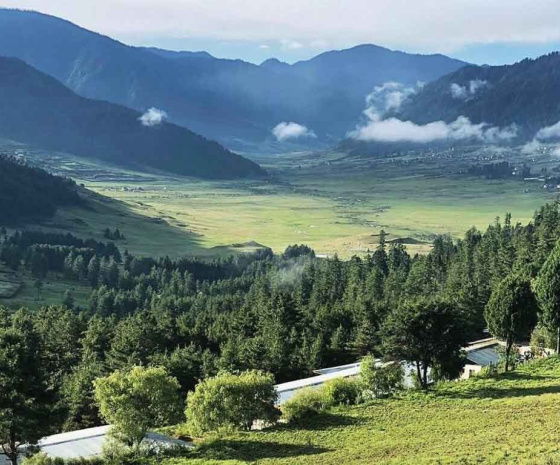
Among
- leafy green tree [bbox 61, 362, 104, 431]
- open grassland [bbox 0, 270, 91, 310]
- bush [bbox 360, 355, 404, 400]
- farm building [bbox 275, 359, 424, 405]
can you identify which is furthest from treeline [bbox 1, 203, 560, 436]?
open grassland [bbox 0, 270, 91, 310]

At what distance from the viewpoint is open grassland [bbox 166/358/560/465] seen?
36.8m

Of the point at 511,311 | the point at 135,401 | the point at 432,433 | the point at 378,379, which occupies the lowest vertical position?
the point at 378,379

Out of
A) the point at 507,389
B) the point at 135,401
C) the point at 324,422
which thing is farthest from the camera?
the point at 507,389

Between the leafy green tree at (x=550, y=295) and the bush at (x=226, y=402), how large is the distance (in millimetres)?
27677

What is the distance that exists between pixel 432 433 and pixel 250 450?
12.1 m

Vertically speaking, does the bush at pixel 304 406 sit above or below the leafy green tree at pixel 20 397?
below

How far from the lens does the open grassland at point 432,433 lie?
36.8 metres

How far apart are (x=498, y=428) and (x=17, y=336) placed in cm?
3370

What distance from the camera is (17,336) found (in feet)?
160

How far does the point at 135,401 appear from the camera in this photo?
1842 inches

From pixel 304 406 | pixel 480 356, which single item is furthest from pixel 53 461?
pixel 480 356

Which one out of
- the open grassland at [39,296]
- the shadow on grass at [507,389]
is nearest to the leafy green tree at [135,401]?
the shadow on grass at [507,389]

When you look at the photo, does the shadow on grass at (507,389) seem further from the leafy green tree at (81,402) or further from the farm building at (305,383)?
the leafy green tree at (81,402)

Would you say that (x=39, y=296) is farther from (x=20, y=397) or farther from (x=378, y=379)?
(x=378, y=379)
